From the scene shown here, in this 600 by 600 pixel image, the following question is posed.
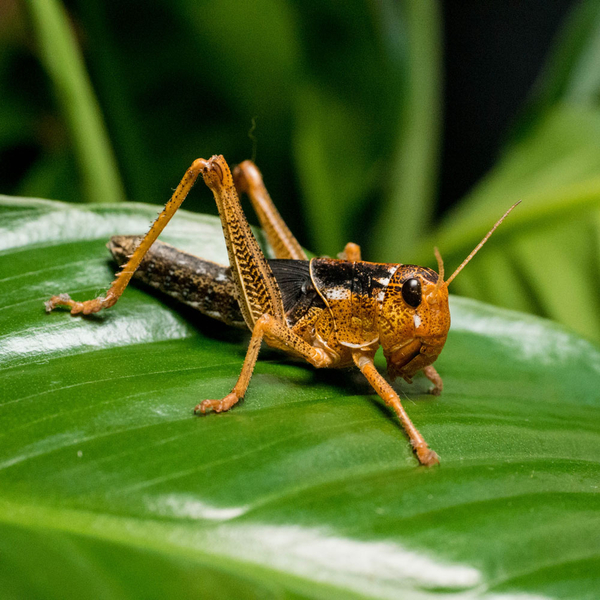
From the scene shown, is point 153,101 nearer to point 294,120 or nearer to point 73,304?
point 294,120

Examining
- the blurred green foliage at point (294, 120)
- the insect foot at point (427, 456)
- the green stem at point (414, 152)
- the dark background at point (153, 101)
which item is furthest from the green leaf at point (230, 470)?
the green stem at point (414, 152)

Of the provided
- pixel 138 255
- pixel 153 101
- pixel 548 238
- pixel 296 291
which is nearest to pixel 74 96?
pixel 153 101

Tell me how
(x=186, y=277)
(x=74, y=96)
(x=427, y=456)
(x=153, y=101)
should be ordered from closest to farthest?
(x=427, y=456) < (x=186, y=277) < (x=74, y=96) < (x=153, y=101)

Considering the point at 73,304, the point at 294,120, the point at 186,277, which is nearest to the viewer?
the point at 73,304

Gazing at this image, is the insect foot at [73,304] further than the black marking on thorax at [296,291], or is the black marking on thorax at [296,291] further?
the black marking on thorax at [296,291]

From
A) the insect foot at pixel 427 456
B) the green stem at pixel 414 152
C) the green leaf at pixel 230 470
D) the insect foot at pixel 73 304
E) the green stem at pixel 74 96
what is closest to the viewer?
the green leaf at pixel 230 470

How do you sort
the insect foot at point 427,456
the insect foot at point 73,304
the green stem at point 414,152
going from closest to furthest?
the insect foot at point 427,456 → the insect foot at point 73,304 → the green stem at point 414,152

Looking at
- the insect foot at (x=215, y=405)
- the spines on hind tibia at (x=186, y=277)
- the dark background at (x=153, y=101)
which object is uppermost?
the dark background at (x=153, y=101)

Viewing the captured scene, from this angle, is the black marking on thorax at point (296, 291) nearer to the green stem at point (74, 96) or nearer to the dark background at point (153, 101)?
the green stem at point (74, 96)

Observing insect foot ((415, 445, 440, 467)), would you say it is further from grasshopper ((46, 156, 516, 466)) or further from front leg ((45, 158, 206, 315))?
front leg ((45, 158, 206, 315))
